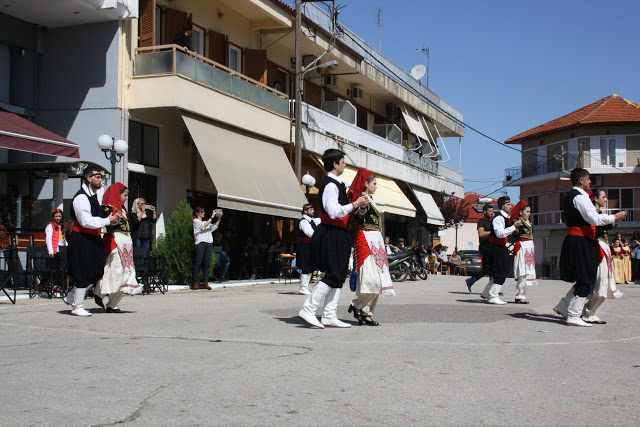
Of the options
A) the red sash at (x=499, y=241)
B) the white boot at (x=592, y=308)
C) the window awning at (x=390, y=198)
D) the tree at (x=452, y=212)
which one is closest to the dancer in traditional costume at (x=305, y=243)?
the red sash at (x=499, y=241)

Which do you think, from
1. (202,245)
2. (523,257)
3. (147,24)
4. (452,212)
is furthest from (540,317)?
(452,212)

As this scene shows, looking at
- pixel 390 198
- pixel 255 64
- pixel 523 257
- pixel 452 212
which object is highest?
pixel 255 64

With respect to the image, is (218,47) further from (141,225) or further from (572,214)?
(572,214)

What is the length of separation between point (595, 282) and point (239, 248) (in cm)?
1450

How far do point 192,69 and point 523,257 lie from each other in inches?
407

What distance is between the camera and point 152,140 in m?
21.1

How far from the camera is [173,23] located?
846 inches

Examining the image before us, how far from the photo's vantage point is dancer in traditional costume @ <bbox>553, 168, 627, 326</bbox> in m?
9.53

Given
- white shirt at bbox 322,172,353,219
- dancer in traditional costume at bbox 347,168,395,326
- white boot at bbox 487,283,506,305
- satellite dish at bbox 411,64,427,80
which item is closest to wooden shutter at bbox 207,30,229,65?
white boot at bbox 487,283,506,305

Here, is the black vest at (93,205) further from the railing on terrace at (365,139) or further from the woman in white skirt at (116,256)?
the railing on terrace at (365,139)

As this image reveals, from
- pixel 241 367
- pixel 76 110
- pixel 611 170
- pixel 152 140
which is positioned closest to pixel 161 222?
pixel 152 140

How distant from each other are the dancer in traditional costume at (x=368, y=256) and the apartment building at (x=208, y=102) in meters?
10.6

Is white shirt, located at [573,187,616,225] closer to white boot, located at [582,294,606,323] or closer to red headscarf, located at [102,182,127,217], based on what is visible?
white boot, located at [582,294,606,323]

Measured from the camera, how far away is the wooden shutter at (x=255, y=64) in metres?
25.3
